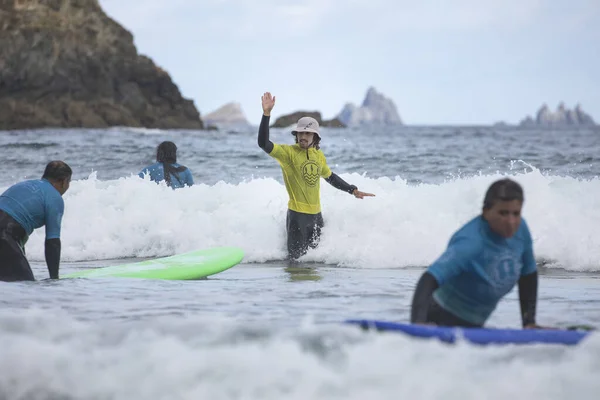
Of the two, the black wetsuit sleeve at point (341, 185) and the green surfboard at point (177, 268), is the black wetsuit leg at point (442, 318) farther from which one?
the black wetsuit sleeve at point (341, 185)

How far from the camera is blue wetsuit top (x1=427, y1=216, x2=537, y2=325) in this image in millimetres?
3885

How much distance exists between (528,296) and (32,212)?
4023 mm

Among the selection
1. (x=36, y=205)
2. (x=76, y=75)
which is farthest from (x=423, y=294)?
(x=76, y=75)

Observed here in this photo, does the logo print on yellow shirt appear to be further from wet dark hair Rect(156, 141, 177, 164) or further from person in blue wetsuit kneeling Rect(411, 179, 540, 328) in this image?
person in blue wetsuit kneeling Rect(411, 179, 540, 328)

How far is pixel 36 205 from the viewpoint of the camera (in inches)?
252

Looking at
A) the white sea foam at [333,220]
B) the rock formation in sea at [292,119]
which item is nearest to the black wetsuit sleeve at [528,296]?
the white sea foam at [333,220]

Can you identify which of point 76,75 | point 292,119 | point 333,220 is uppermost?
point 76,75

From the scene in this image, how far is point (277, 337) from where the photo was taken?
4355 mm

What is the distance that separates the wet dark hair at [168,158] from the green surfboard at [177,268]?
1.46m

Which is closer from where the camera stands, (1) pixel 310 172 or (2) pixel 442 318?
(2) pixel 442 318

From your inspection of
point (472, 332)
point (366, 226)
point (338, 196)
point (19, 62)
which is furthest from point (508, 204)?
point (19, 62)

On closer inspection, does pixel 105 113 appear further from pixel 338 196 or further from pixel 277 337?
pixel 277 337

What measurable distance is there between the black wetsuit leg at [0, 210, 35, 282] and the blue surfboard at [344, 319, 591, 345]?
3634mm

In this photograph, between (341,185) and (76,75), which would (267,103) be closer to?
(341,185)
